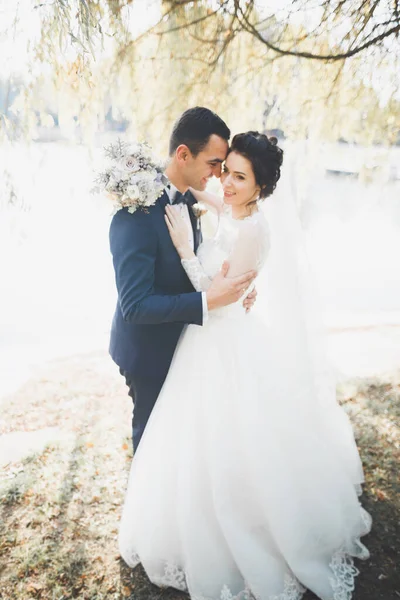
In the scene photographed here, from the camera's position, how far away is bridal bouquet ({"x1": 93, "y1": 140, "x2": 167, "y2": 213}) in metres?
2.11

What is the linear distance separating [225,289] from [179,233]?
1.16 feet

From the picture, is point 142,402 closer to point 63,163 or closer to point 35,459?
point 35,459

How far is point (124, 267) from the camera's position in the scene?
211 cm

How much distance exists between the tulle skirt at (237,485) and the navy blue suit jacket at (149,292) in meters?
0.13

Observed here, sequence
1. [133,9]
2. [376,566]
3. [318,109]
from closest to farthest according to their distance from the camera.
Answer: [376,566] → [133,9] → [318,109]

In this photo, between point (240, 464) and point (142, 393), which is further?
point (142, 393)

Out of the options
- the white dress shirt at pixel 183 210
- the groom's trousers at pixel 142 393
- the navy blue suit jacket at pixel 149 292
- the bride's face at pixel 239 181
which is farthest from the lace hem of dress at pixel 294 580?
the bride's face at pixel 239 181

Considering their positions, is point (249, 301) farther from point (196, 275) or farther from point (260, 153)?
point (260, 153)

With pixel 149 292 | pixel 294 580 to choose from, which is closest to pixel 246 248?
pixel 149 292

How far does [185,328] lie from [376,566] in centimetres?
151

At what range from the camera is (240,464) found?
2.18m

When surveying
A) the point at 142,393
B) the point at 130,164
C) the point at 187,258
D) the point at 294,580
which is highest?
the point at 130,164

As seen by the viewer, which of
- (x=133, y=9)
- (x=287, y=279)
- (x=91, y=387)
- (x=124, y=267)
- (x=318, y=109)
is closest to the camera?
(x=124, y=267)

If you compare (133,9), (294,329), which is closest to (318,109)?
(133,9)
